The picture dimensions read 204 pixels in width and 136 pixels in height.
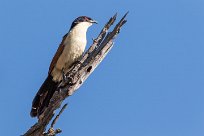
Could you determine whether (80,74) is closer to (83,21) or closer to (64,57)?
(64,57)

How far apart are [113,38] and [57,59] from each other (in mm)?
1344

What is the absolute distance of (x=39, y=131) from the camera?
21.2 ft

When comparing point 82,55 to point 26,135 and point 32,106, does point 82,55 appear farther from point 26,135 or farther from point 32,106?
point 26,135

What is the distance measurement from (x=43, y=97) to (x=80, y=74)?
0.99 m

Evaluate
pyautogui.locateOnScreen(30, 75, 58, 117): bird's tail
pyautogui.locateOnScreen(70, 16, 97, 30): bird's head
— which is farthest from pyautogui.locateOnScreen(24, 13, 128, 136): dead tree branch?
pyautogui.locateOnScreen(70, 16, 97, 30): bird's head

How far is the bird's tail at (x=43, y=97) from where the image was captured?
721 centimetres

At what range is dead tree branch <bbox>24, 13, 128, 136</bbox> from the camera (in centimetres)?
649

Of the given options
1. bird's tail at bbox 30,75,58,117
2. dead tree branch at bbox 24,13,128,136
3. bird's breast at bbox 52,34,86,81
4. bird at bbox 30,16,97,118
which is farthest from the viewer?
bird's breast at bbox 52,34,86,81

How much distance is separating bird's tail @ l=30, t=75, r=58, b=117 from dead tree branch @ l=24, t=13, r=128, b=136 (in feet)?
1.82

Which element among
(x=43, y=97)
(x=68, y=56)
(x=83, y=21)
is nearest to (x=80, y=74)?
(x=43, y=97)

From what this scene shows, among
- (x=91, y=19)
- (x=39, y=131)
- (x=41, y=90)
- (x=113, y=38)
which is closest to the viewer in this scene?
(x=39, y=131)

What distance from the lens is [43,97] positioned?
24.6 feet

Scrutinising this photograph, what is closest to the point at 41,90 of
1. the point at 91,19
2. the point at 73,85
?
the point at 73,85

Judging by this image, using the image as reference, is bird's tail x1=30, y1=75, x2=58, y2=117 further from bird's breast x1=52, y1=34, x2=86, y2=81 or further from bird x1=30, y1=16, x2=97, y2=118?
bird's breast x1=52, y1=34, x2=86, y2=81
